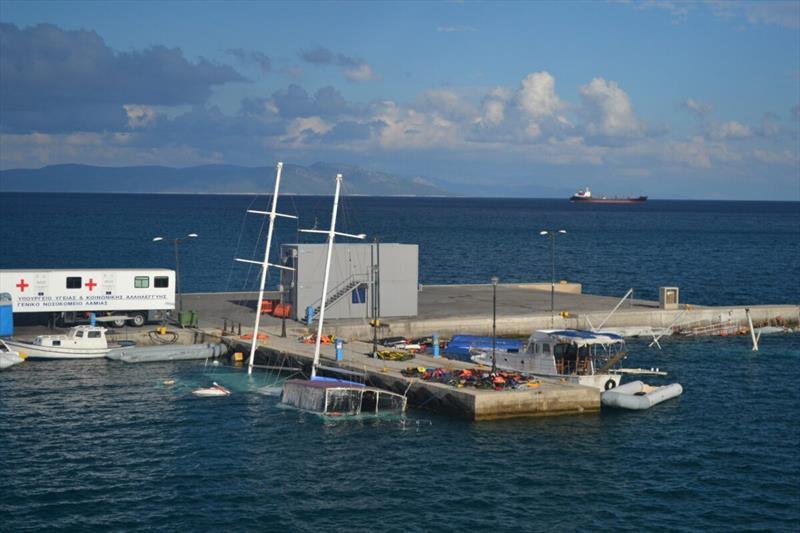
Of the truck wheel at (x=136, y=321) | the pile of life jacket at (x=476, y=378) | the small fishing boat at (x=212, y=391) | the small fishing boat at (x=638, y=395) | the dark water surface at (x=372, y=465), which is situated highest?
the truck wheel at (x=136, y=321)

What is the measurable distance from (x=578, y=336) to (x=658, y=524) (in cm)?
1867

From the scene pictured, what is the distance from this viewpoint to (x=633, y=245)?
178 metres

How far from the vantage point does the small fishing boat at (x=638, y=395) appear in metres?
49.4

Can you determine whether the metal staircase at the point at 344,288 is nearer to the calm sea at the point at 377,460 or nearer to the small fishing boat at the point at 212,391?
the calm sea at the point at 377,460

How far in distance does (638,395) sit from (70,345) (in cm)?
3225

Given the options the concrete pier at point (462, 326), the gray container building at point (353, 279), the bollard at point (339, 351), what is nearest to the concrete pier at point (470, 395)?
the concrete pier at point (462, 326)

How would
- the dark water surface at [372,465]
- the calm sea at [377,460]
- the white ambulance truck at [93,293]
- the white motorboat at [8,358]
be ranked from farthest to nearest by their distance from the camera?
1. the white ambulance truck at [93,293]
2. the white motorboat at [8,358]
3. the calm sea at [377,460]
4. the dark water surface at [372,465]

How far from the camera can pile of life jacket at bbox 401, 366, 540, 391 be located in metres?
48.2

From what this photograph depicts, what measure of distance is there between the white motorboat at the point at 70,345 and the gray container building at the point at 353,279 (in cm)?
1347

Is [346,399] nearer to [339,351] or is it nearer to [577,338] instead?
[339,351]

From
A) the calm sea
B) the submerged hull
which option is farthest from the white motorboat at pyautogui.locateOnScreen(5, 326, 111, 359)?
the submerged hull

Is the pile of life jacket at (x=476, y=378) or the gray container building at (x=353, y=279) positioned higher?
the gray container building at (x=353, y=279)

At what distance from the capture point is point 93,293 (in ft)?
212

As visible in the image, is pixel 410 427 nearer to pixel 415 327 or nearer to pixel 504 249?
pixel 415 327
